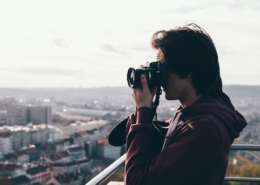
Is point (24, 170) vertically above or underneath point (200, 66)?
underneath

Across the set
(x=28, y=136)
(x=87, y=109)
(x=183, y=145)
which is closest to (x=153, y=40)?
(x=183, y=145)

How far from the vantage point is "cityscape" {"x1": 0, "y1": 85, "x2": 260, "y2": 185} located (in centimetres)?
1445

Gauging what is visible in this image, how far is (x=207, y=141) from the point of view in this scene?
686mm

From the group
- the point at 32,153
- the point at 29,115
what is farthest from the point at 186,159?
the point at 29,115

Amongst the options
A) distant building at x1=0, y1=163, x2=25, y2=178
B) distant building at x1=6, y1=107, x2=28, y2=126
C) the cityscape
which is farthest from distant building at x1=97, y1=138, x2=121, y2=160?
distant building at x1=6, y1=107, x2=28, y2=126

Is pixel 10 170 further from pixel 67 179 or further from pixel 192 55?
pixel 192 55

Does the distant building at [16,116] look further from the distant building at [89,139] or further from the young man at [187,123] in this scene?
the young man at [187,123]

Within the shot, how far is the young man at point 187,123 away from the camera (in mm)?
691

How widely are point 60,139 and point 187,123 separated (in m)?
22.1

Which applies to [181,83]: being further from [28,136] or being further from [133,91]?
[28,136]

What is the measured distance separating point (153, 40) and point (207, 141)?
0.26 m

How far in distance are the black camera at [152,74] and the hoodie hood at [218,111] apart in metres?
0.08

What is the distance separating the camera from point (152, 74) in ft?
2.56

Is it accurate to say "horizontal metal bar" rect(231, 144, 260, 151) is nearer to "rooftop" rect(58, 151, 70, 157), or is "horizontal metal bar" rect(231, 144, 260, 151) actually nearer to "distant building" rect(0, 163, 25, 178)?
"distant building" rect(0, 163, 25, 178)
